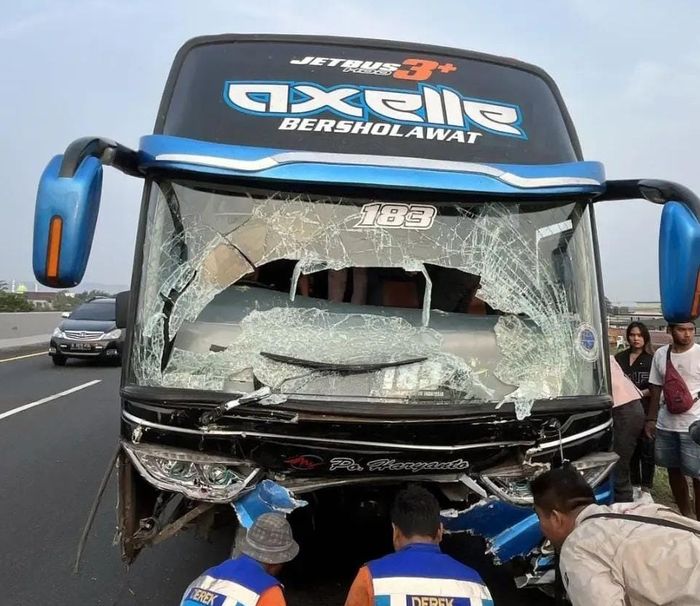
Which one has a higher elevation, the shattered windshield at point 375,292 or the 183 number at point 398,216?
the 183 number at point 398,216

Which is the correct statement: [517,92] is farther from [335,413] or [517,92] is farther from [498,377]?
[335,413]

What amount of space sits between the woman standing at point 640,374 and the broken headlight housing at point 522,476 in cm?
270

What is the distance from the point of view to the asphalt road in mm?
4066

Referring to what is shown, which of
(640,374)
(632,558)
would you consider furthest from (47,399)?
(632,558)

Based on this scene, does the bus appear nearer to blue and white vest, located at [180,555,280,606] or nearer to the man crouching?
blue and white vest, located at [180,555,280,606]

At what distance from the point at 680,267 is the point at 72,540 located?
14.2 ft

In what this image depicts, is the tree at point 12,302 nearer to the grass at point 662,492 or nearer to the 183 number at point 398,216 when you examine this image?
the grass at point 662,492

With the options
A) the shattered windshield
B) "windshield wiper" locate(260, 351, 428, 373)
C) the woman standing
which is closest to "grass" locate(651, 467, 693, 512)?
the woman standing

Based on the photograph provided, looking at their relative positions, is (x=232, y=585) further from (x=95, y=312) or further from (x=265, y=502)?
(x=95, y=312)

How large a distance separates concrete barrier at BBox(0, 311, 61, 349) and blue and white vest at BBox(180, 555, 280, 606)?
65.1 ft

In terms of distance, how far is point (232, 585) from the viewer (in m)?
2.56

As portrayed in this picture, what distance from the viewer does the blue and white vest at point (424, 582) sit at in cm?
247

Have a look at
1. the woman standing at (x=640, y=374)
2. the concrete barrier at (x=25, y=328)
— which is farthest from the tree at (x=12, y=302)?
the woman standing at (x=640, y=374)

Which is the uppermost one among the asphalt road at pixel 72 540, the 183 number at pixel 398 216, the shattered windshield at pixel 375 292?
the 183 number at pixel 398 216
